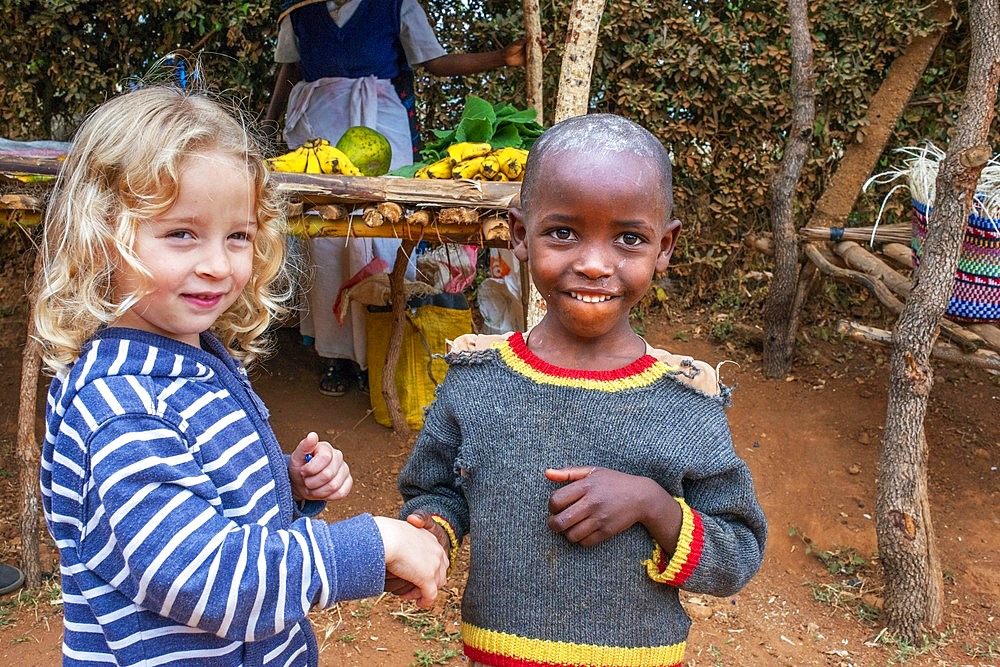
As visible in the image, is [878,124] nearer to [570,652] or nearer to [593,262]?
[593,262]

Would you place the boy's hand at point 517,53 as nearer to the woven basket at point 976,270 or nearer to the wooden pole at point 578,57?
the wooden pole at point 578,57

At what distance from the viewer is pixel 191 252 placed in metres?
1.31

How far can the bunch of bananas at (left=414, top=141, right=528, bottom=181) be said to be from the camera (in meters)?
3.17

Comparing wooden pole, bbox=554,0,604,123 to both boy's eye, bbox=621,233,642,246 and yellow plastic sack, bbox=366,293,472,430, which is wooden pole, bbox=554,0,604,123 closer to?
yellow plastic sack, bbox=366,293,472,430

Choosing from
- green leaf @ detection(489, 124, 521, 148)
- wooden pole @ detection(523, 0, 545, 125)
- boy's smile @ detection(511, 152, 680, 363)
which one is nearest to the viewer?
boy's smile @ detection(511, 152, 680, 363)

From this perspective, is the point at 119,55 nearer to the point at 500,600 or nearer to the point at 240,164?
the point at 240,164

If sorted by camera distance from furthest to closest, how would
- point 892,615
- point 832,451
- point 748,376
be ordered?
point 748,376
point 832,451
point 892,615

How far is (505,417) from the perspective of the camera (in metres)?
1.43

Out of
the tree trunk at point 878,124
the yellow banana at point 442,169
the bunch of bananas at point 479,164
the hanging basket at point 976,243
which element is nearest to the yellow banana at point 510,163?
the bunch of bananas at point 479,164

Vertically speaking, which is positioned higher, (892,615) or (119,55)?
(119,55)

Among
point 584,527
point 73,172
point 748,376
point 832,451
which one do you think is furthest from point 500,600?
point 748,376

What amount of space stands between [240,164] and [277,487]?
533mm

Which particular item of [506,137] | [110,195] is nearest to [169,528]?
[110,195]

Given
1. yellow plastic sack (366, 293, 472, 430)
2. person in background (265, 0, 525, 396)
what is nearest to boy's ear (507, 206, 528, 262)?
yellow plastic sack (366, 293, 472, 430)
